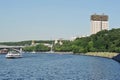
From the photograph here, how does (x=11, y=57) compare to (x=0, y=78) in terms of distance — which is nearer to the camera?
(x=0, y=78)

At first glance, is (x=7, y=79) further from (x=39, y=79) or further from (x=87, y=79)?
(x=87, y=79)

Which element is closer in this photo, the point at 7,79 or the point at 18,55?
the point at 7,79

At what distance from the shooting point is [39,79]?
6681 cm

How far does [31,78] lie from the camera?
226ft

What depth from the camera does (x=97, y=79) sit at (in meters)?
66.2

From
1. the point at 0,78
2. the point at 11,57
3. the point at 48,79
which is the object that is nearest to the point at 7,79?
the point at 0,78

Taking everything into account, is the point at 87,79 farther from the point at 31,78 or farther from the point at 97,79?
the point at 31,78

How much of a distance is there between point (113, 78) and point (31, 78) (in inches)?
534

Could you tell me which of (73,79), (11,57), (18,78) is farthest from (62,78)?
(11,57)

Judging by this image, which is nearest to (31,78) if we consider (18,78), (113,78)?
(18,78)

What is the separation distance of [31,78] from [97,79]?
1097 centimetres

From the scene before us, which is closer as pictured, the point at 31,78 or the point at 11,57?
the point at 31,78

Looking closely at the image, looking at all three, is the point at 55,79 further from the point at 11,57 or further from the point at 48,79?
the point at 11,57

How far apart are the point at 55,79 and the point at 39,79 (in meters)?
2.63
